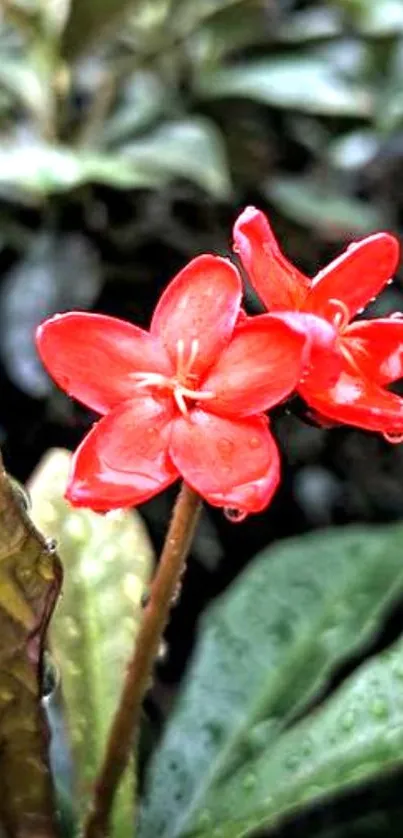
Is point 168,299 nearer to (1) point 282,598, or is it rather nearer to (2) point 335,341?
(2) point 335,341

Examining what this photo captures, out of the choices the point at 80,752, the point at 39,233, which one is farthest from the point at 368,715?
the point at 39,233

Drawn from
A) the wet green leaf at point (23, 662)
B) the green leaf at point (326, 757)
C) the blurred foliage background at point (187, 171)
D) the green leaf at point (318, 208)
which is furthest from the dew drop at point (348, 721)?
the green leaf at point (318, 208)

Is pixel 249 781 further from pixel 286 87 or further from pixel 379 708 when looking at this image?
pixel 286 87

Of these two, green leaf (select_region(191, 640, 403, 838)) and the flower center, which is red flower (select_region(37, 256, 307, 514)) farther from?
green leaf (select_region(191, 640, 403, 838))

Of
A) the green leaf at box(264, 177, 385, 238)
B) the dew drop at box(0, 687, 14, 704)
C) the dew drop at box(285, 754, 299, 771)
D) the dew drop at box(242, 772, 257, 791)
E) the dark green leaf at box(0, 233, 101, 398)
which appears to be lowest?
the green leaf at box(264, 177, 385, 238)

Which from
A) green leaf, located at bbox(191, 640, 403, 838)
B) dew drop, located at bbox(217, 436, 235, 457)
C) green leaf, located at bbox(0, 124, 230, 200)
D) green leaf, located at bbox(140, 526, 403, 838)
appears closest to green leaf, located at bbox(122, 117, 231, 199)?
green leaf, located at bbox(0, 124, 230, 200)
